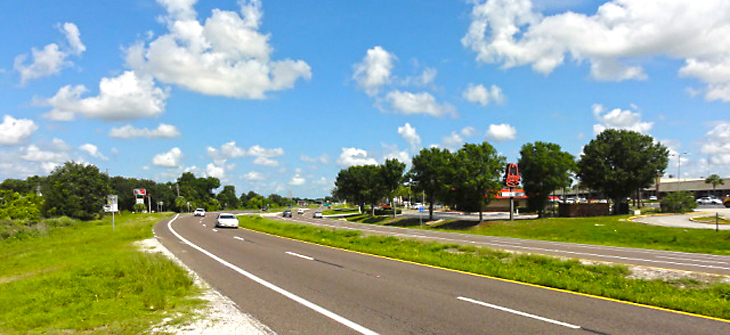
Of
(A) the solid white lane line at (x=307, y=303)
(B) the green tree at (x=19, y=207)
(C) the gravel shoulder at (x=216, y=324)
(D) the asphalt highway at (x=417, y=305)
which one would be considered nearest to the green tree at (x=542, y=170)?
(D) the asphalt highway at (x=417, y=305)

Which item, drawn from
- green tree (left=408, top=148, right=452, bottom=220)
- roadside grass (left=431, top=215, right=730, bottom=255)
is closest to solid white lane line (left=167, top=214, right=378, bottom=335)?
roadside grass (left=431, top=215, right=730, bottom=255)

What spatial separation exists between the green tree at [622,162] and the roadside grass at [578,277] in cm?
5438

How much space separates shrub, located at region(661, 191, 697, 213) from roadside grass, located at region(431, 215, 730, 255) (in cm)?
2053

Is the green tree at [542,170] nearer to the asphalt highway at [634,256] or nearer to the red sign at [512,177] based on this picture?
the red sign at [512,177]

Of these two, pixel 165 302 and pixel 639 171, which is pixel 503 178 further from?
pixel 165 302

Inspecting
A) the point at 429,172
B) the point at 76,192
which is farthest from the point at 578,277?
the point at 76,192

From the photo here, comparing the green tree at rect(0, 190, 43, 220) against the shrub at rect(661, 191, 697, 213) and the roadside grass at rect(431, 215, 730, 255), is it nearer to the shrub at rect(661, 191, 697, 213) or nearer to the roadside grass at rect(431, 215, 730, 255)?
the roadside grass at rect(431, 215, 730, 255)

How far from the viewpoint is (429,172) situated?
233 feet

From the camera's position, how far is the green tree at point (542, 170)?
6259cm

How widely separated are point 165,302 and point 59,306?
2.33m

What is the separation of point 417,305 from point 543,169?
2286 inches

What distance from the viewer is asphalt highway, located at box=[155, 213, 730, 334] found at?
25.1ft

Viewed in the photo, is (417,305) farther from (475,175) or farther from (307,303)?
(475,175)

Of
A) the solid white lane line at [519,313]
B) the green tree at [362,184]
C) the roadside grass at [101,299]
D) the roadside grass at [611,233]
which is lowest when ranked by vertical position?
the roadside grass at [611,233]
